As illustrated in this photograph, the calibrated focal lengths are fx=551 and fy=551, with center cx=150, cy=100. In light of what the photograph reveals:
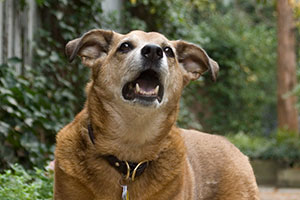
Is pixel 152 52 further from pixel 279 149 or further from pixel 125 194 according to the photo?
pixel 279 149

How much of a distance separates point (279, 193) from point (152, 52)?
6186mm

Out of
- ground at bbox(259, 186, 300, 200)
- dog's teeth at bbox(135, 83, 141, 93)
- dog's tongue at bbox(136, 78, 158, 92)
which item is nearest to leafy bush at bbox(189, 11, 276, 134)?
ground at bbox(259, 186, 300, 200)

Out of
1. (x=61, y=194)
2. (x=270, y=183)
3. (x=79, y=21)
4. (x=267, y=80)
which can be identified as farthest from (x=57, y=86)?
(x=267, y=80)

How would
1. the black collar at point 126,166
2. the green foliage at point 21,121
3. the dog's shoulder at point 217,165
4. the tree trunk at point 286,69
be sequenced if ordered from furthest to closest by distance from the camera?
the tree trunk at point 286,69 < the green foliage at point 21,121 < the dog's shoulder at point 217,165 < the black collar at point 126,166

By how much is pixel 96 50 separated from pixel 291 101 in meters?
10.6

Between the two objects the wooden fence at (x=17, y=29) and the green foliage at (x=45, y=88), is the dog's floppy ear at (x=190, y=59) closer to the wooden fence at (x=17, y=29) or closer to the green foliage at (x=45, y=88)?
the green foliage at (x=45, y=88)

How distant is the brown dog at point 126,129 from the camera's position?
363 centimetres

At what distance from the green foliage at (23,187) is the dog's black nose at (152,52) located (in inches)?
57.2

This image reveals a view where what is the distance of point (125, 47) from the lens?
12.7 ft

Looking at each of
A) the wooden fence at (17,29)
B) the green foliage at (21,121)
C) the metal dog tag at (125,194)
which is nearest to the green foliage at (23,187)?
the green foliage at (21,121)

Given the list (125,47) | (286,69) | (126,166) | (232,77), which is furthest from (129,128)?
(232,77)

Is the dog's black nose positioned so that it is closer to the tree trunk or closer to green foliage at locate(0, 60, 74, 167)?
green foliage at locate(0, 60, 74, 167)

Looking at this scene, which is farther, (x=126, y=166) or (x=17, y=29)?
(x=17, y=29)

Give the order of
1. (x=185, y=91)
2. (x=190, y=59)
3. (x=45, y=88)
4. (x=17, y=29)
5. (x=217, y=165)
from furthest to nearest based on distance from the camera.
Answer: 1. (x=185, y=91)
2. (x=45, y=88)
3. (x=17, y=29)
4. (x=217, y=165)
5. (x=190, y=59)
